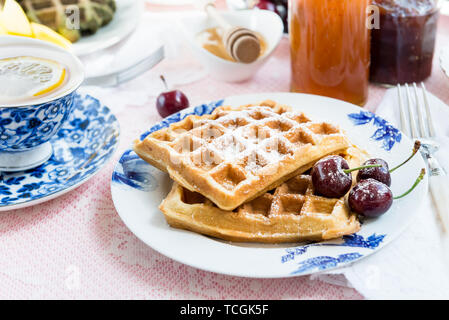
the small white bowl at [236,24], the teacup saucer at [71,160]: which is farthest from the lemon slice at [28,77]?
the small white bowl at [236,24]

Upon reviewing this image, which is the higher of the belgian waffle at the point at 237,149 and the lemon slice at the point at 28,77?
the lemon slice at the point at 28,77

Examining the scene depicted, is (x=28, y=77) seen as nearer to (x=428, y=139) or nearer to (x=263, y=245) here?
(x=263, y=245)

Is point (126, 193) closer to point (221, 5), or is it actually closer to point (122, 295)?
point (122, 295)

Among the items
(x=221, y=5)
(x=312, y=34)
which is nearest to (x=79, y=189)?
(x=312, y=34)

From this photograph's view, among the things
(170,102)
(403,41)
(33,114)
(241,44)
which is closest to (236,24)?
(241,44)

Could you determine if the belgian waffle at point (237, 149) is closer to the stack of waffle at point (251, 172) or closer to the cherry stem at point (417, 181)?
the stack of waffle at point (251, 172)
